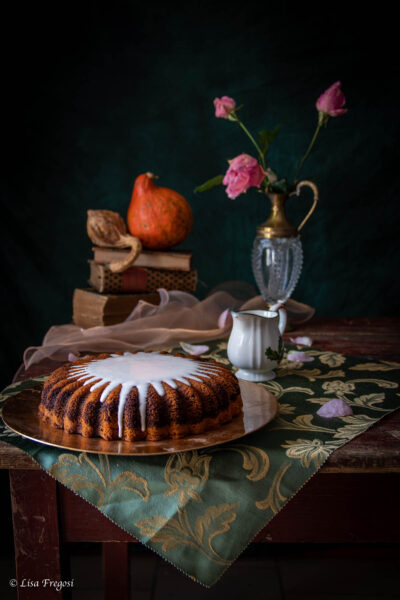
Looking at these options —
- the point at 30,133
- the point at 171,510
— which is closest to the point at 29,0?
the point at 30,133

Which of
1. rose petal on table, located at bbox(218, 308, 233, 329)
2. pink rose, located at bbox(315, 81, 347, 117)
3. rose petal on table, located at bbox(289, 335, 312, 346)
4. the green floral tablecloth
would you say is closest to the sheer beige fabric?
rose petal on table, located at bbox(218, 308, 233, 329)

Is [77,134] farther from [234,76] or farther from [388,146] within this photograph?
[388,146]

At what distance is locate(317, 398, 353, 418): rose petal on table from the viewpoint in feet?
3.02

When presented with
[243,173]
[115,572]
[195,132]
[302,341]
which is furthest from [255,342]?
[195,132]

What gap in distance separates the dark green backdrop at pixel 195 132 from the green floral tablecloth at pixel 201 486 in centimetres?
134

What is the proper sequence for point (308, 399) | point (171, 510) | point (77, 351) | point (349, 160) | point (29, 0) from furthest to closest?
point (349, 160) < point (29, 0) < point (77, 351) < point (308, 399) < point (171, 510)

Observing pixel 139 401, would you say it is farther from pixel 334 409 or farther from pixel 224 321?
pixel 224 321

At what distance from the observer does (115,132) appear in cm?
205

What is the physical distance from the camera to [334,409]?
92 centimetres

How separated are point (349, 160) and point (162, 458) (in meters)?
1.59

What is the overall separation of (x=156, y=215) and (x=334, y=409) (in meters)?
0.95

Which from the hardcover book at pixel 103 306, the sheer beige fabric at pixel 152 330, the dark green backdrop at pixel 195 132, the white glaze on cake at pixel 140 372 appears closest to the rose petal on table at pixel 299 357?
the sheer beige fabric at pixel 152 330

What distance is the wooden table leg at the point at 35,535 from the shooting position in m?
0.82

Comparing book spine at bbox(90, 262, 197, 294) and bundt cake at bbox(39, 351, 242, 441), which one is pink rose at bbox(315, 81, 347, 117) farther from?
bundt cake at bbox(39, 351, 242, 441)
